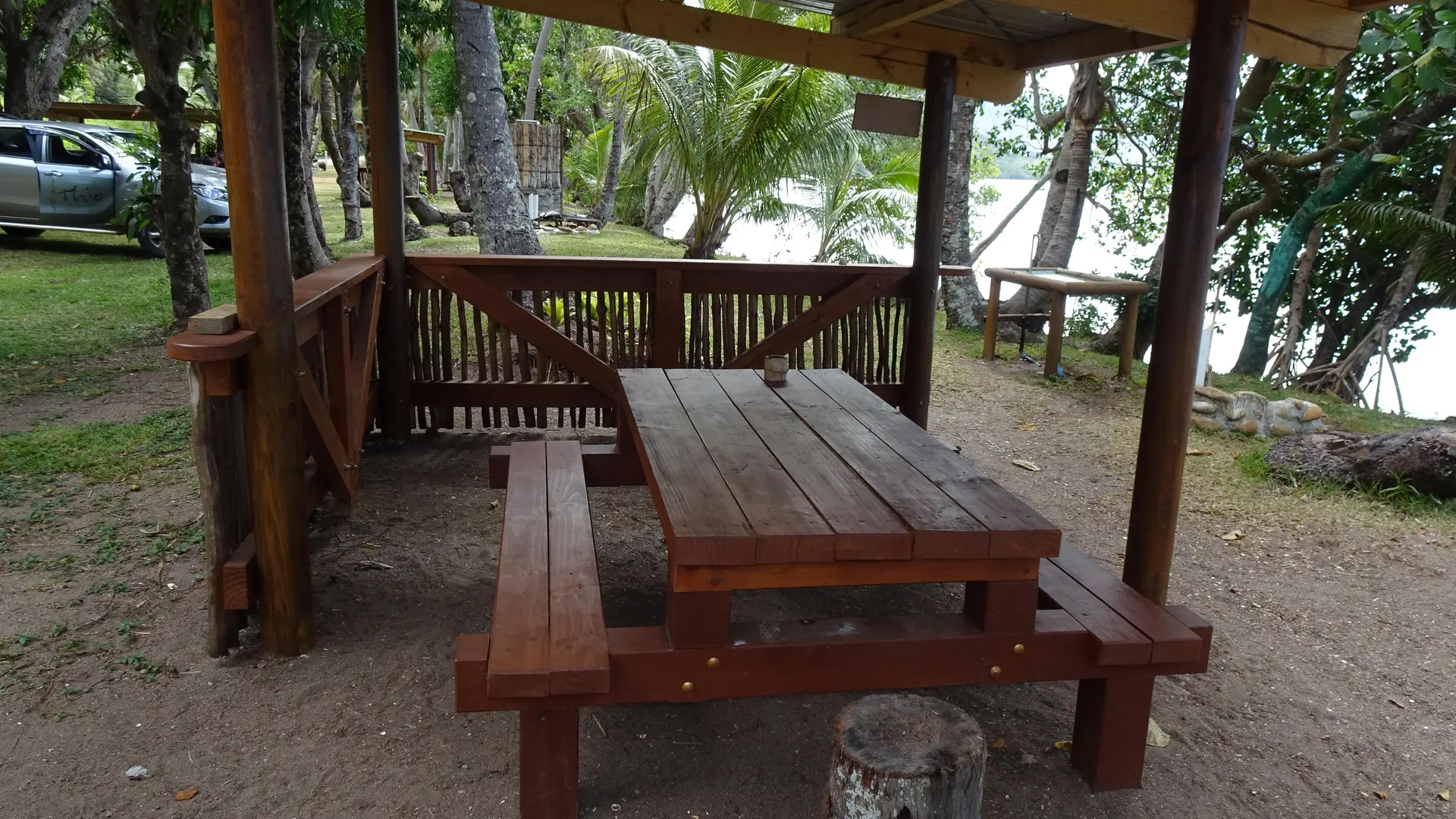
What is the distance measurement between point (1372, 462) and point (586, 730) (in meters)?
5.28

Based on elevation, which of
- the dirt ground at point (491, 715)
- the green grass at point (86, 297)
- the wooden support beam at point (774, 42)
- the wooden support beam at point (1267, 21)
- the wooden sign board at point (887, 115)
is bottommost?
the dirt ground at point (491, 715)

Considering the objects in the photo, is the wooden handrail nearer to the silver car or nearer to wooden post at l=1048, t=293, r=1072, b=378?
wooden post at l=1048, t=293, r=1072, b=378

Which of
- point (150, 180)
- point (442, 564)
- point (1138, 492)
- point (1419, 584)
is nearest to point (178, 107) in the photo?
point (150, 180)

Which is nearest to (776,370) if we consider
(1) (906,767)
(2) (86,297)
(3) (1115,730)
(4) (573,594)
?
(4) (573,594)

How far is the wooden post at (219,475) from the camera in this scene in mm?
3070

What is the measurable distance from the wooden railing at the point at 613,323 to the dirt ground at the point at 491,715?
1054 mm

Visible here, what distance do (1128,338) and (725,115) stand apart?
17.0 ft

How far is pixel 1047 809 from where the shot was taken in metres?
2.78

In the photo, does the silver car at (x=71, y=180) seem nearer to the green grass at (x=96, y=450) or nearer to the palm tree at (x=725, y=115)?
the palm tree at (x=725, y=115)

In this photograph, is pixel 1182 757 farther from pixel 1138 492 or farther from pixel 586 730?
pixel 586 730

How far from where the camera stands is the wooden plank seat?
7.73ft

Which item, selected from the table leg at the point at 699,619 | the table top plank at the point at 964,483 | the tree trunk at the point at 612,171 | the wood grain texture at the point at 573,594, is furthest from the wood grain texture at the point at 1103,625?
the tree trunk at the point at 612,171

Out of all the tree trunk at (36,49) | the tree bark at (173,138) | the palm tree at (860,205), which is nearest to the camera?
the tree bark at (173,138)

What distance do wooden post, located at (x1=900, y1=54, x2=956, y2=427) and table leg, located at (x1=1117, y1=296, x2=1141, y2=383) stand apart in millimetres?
3349
